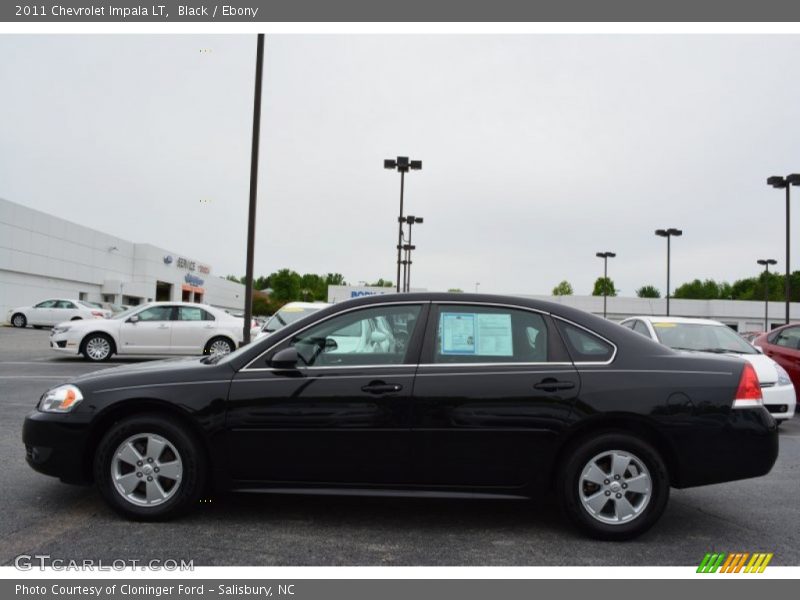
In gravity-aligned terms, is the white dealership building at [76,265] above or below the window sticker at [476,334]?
above

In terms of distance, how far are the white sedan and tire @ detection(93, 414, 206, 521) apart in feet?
39.4

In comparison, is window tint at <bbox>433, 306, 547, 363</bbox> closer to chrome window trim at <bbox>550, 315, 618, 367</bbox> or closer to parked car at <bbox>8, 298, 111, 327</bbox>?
chrome window trim at <bbox>550, 315, 618, 367</bbox>

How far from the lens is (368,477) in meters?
4.25

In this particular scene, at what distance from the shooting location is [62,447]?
174 inches

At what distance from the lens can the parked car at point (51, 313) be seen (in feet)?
108

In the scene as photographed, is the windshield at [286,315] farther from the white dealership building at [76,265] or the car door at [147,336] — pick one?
the white dealership building at [76,265]

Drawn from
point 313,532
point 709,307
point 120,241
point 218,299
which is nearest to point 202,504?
point 313,532

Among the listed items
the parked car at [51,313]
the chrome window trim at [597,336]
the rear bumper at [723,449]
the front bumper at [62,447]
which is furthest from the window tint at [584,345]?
the parked car at [51,313]

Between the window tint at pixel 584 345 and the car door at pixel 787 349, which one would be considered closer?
the window tint at pixel 584 345

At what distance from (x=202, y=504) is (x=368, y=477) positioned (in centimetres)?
131

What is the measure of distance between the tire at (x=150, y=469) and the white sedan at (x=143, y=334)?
473 inches

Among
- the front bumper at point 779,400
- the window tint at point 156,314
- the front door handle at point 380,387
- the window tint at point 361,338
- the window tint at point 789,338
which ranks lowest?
the front bumper at point 779,400

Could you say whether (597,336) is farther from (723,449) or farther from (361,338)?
(361,338)

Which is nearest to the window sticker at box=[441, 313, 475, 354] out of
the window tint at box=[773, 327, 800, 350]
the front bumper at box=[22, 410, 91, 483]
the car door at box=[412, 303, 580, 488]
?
the car door at box=[412, 303, 580, 488]
